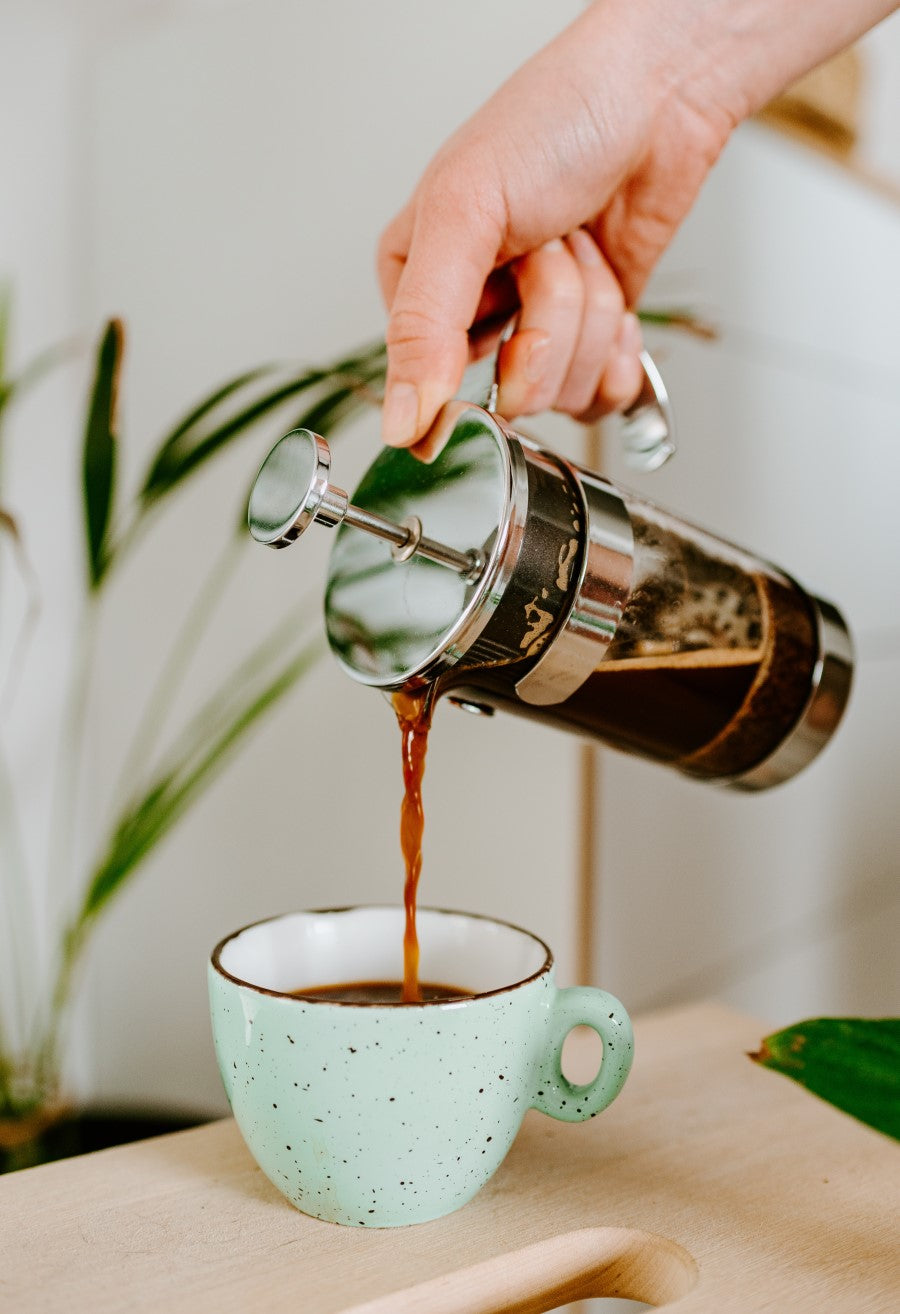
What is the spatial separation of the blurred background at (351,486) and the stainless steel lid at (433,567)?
0.38m

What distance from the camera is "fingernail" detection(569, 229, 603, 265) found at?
0.73 meters

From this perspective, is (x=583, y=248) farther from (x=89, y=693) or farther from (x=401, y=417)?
(x=89, y=693)

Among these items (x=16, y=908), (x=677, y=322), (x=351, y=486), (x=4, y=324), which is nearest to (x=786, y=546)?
(x=677, y=322)

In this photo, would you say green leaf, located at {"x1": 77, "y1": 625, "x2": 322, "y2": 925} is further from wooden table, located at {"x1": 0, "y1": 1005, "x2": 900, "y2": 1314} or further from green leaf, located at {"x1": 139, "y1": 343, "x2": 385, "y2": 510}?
wooden table, located at {"x1": 0, "y1": 1005, "x2": 900, "y2": 1314}

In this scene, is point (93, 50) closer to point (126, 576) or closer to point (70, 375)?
point (70, 375)

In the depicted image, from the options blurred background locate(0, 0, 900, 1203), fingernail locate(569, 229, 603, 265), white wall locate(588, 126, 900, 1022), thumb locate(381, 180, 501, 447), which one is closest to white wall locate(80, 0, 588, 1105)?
blurred background locate(0, 0, 900, 1203)

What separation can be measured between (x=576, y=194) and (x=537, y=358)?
4.4 inches

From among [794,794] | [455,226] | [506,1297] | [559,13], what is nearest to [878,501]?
[794,794]

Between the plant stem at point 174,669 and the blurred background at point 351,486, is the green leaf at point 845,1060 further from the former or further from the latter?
the plant stem at point 174,669

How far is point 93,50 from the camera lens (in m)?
1.14

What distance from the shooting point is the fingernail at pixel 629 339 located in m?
0.74

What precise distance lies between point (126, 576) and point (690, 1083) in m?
0.78

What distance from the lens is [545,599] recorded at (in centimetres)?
46

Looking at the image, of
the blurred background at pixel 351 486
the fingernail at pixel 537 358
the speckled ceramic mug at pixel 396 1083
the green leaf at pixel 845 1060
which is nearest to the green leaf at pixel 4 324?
the blurred background at pixel 351 486
